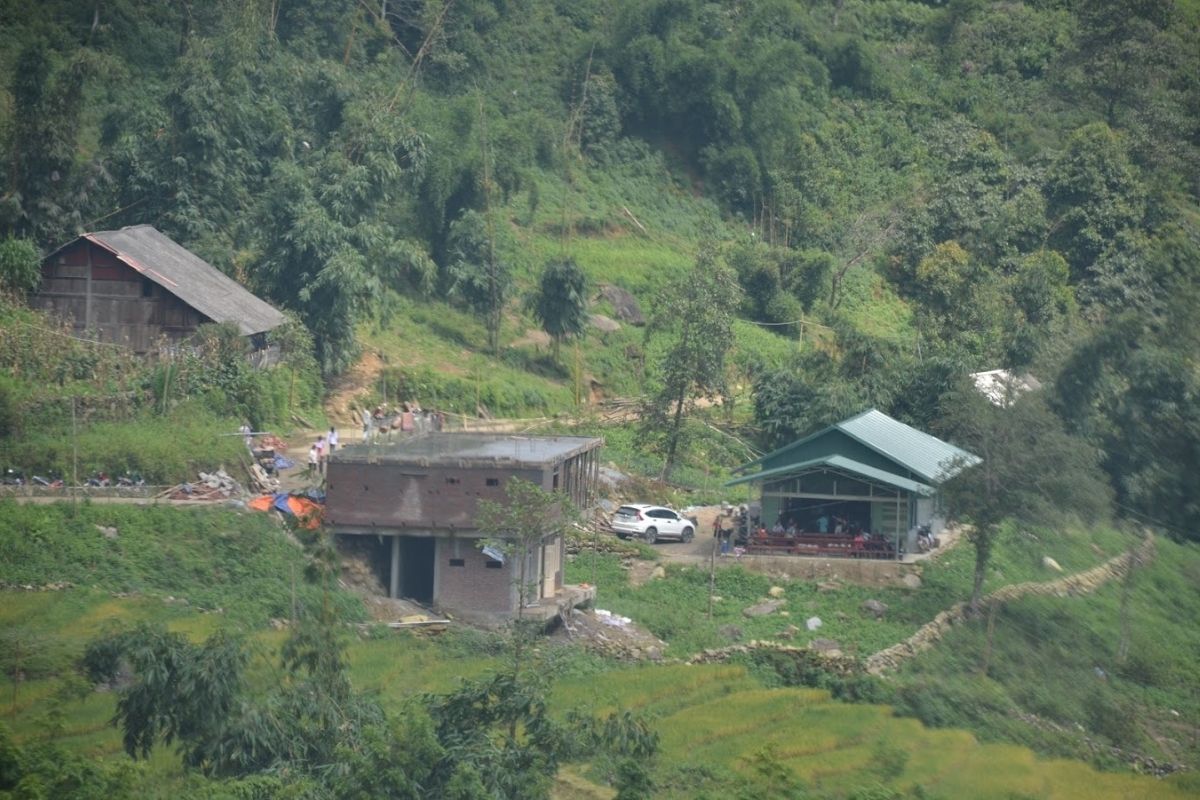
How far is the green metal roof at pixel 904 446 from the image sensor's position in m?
36.8

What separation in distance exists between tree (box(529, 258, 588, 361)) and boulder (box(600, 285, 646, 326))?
176 inches

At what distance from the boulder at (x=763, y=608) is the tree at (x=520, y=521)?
4626 mm

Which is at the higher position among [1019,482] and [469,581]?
[1019,482]

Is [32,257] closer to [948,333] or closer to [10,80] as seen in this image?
[10,80]

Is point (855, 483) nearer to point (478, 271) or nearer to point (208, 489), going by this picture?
point (208, 489)

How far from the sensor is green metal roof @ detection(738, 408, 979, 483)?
36844 millimetres

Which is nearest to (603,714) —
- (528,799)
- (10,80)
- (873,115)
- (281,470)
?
(528,799)

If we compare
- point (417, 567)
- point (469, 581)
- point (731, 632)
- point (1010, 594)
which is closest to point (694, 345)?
point (1010, 594)

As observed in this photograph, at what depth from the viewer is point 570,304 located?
48.8 meters

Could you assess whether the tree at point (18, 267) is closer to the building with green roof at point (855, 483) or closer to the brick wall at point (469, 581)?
the brick wall at point (469, 581)

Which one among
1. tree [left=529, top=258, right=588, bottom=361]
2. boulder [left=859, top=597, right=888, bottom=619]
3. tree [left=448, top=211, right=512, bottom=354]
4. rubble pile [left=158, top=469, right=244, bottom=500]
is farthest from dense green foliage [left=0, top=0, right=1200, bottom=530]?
boulder [left=859, top=597, right=888, bottom=619]

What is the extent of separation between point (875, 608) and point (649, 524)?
19.9 feet

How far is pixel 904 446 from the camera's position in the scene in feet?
129

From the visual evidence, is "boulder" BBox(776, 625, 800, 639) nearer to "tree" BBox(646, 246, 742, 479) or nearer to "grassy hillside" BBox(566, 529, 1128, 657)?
"grassy hillside" BBox(566, 529, 1128, 657)
